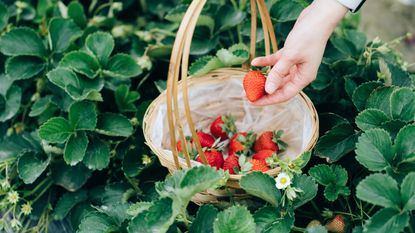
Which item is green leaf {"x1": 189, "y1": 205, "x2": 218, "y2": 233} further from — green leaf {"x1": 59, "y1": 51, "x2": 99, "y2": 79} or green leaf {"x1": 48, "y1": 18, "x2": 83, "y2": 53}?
green leaf {"x1": 48, "y1": 18, "x2": 83, "y2": 53}

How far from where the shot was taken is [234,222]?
49.1 inches

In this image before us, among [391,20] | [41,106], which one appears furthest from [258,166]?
[391,20]

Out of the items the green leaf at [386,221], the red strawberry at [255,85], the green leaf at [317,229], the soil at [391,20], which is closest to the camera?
the green leaf at [386,221]

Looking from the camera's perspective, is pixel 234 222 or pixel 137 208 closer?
pixel 234 222

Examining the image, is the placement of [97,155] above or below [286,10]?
below

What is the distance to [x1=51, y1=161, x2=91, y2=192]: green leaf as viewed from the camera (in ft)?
5.80

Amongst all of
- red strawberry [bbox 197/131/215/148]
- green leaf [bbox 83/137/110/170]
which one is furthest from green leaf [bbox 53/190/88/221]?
red strawberry [bbox 197/131/215/148]

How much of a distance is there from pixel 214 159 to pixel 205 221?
28 centimetres

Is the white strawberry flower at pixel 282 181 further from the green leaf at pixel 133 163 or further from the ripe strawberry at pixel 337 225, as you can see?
the green leaf at pixel 133 163

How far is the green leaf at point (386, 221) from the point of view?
118 cm

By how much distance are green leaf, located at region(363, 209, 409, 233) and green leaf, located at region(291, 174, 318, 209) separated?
17cm

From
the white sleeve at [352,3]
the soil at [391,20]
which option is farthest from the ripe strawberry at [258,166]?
the soil at [391,20]

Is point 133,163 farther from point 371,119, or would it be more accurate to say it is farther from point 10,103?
point 371,119

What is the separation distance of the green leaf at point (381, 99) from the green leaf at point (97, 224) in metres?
0.70
